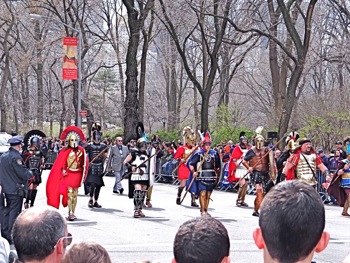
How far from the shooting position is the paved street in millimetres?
10484

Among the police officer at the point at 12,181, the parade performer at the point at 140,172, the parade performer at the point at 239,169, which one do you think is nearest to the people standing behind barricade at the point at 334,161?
the parade performer at the point at 239,169

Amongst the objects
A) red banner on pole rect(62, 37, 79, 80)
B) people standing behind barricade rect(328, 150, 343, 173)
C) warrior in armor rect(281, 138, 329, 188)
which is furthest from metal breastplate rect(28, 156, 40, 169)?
red banner on pole rect(62, 37, 79, 80)

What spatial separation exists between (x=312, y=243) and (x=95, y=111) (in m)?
57.5

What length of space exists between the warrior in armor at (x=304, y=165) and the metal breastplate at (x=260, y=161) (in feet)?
4.12

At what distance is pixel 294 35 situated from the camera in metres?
24.0

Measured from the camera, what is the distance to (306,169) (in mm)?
13891

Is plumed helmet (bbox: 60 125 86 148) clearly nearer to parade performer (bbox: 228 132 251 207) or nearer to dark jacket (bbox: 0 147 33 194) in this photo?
dark jacket (bbox: 0 147 33 194)

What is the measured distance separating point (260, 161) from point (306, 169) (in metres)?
1.61

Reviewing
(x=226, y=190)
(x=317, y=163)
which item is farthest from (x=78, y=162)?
(x=226, y=190)

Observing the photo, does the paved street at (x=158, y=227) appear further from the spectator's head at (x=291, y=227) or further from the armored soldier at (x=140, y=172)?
the spectator's head at (x=291, y=227)

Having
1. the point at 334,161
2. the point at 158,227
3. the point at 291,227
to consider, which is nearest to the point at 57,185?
the point at 158,227

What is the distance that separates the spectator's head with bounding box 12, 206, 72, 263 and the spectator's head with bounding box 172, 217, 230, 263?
82 cm

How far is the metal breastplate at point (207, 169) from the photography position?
1475cm

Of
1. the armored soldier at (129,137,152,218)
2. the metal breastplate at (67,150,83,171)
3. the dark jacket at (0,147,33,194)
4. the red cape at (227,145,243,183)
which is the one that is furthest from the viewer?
the red cape at (227,145,243,183)
